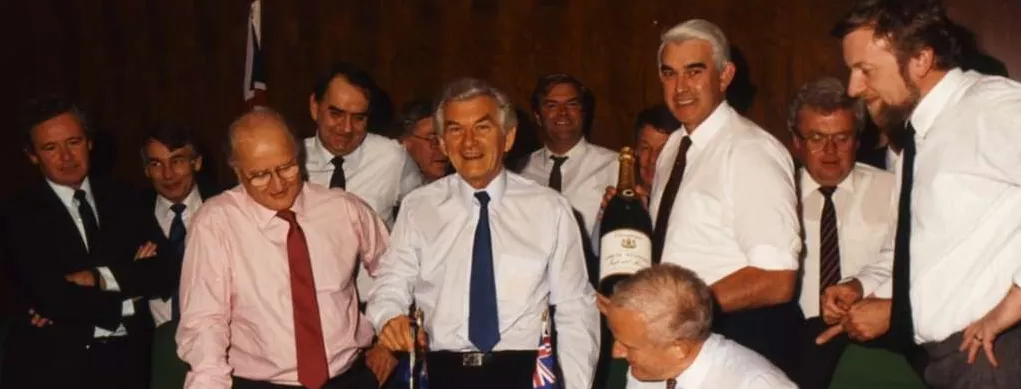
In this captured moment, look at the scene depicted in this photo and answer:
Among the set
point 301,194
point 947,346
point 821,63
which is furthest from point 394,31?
point 947,346

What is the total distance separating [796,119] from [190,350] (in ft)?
7.00

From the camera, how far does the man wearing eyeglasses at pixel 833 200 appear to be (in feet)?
12.7

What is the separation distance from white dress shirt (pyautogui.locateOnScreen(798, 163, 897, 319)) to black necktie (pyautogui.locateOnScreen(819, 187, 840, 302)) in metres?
0.01

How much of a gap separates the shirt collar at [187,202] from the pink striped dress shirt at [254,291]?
167cm

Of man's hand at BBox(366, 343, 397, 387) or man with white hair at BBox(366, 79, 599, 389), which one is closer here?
man with white hair at BBox(366, 79, 599, 389)

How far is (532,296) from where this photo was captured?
3.23 m

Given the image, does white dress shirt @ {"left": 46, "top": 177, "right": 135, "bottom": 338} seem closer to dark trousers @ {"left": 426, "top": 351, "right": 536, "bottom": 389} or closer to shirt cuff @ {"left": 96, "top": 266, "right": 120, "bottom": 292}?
shirt cuff @ {"left": 96, "top": 266, "right": 120, "bottom": 292}

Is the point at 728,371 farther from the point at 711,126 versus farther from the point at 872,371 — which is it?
the point at 872,371

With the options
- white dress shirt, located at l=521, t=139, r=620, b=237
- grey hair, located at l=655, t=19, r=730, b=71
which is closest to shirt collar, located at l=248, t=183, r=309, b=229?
grey hair, located at l=655, t=19, r=730, b=71

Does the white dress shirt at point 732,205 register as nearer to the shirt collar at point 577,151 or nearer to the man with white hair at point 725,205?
the man with white hair at point 725,205

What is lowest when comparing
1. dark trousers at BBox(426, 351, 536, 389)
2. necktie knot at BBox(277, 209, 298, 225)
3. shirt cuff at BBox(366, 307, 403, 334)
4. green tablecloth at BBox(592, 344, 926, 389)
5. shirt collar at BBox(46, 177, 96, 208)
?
green tablecloth at BBox(592, 344, 926, 389)

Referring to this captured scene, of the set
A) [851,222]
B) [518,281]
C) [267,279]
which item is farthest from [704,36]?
[267,279]

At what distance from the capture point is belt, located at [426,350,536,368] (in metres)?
3.20

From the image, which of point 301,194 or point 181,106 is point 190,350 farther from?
point 181,106
